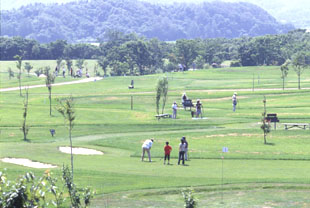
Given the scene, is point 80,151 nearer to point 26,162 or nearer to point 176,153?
point 26,162

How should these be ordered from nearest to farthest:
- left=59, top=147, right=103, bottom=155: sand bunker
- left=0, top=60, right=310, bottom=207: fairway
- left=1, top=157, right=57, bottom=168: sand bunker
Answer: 1. left=0, top=60, right=310, bottom=207: fairway
2. left=1, top=157, right=57, bottom=168: sand bunker
3. left=59, top=147, right=103, bottom=155: sand bunker

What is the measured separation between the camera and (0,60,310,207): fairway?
3222 cm

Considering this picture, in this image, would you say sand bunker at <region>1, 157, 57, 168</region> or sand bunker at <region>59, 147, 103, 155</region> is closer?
sand bunker at <region>1, 157, 57, 168</region>

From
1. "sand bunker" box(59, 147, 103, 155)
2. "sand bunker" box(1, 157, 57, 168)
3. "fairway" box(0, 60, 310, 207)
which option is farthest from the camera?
"sand bunker" box(59, 147, 103, 155)

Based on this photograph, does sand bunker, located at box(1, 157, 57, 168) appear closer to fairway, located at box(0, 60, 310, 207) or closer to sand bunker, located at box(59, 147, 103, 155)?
fairway, located at box(0, 60, 310, 207)

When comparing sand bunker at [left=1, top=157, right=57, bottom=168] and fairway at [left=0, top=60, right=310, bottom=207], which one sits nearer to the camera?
fairway at [left=0, top=60, right=310, bottom=207]

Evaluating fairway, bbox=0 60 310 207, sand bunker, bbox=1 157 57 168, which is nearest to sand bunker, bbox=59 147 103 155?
fairway, bbox=0 60 310 207

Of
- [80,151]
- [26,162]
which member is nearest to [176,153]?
[80,151]

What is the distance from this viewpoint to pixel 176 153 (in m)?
47.7

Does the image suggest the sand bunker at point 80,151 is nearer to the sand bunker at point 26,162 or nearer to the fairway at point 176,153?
the fairway at point 176,153

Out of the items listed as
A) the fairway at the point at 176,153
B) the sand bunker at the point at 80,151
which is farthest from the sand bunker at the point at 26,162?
the sand bunker at the point at 80,151

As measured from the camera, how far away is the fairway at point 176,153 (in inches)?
1268

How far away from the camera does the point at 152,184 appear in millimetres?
34062

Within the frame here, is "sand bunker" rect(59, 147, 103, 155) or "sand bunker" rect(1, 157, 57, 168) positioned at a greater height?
"sand bunker" rect(59, 147, 103, 155)
